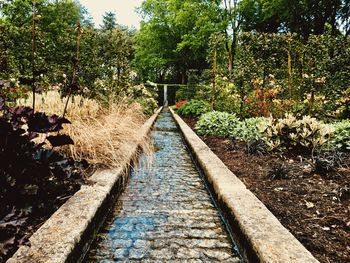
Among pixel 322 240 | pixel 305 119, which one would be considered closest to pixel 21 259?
pixel 322 240

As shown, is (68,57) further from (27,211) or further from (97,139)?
(27,211)

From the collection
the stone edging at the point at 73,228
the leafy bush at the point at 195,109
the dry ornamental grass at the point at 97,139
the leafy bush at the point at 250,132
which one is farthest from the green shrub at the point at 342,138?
the leafy bush at the point at 195,109

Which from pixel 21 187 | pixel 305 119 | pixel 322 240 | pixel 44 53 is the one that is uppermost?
pixel 44 53

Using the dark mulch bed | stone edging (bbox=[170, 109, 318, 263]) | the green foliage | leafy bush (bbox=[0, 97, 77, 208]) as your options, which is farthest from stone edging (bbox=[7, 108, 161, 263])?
the green foliage

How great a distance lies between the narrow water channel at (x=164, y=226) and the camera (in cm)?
201

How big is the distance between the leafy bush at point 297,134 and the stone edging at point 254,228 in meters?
1.63

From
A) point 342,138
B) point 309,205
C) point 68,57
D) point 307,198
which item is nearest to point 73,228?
point 309,205

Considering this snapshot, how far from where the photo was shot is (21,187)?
5.74ft

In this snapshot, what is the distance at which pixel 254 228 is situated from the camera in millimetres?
1938

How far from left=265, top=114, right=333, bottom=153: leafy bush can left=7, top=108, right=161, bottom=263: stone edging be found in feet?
8.83

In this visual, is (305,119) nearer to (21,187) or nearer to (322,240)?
(322,240)

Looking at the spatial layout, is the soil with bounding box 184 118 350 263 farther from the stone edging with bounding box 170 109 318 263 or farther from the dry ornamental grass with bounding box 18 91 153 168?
the dry ornamental grass with bounding box 18 91 153 168

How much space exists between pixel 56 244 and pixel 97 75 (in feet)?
22.5

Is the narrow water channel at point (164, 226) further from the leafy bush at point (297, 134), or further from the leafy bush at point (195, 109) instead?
the leafy bush at point (195, 109)
